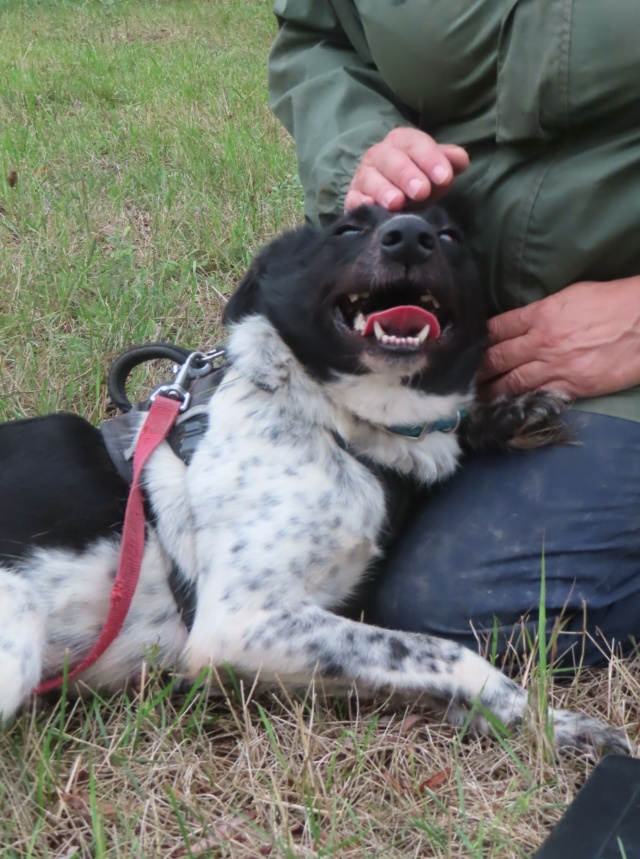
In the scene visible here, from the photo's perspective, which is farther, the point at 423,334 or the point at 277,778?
the point at 423,334

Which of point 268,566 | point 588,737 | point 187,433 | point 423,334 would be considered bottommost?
point 588,737

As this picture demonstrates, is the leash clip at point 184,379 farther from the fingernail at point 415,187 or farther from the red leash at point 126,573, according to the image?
the fingernail at point 415,187

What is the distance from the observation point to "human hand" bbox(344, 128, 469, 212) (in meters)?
2.17

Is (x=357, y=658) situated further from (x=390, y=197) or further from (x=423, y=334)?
(x=390, y=197)

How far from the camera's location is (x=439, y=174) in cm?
215

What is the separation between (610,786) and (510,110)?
1.52m

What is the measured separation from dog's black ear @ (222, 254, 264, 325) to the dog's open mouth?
12.4 inches

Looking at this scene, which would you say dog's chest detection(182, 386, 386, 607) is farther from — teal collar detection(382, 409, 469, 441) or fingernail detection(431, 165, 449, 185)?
fingernail detection(431, 165, 449, 185)

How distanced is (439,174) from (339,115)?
23.8 inches

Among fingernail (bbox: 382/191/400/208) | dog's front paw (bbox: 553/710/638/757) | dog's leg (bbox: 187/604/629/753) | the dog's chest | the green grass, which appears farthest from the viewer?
the green grass

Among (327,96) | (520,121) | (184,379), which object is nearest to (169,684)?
(184,379)

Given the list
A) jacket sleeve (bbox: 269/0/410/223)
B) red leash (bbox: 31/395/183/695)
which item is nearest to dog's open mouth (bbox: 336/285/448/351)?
jacket sleeve (bbox: 269/0/410/223)

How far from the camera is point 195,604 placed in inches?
86.4

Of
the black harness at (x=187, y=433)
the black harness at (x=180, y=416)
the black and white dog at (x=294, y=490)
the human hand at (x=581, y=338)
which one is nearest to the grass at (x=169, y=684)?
the black and white dog at (x=294, y=490)
